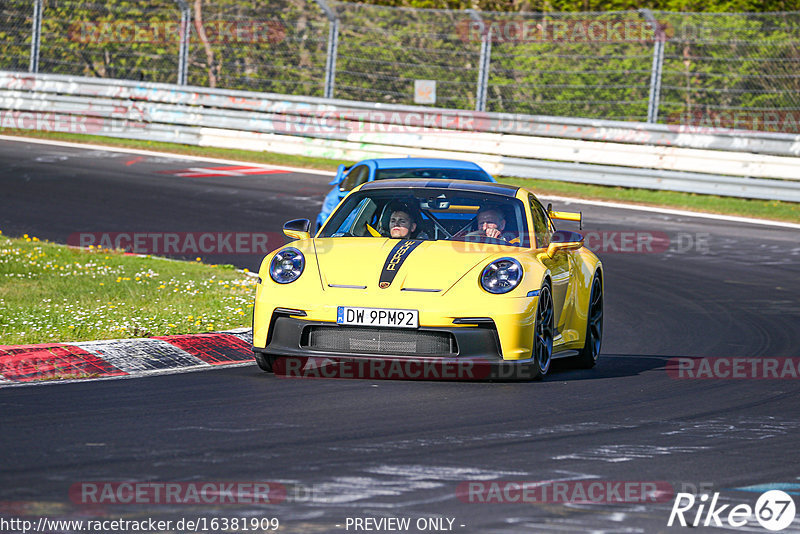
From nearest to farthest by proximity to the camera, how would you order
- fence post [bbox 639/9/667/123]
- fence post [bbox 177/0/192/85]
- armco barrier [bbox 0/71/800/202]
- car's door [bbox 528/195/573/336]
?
car's door [bbox 528/195/573/336] → armco barrier [bbox 0/71/800/202] → fence post [bbox 639/9/667/123] → fence post [bbox 177/0/192/85]

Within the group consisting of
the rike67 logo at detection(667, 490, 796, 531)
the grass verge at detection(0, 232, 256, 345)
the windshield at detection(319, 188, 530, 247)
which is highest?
the windshield at detection(319, 188, 530, 247)

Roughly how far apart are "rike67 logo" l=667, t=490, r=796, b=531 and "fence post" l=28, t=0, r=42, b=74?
21.7 m

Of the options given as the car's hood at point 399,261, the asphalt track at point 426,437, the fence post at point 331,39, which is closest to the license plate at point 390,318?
the car's hood at point 399,261

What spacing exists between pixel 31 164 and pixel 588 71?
29.4 feet

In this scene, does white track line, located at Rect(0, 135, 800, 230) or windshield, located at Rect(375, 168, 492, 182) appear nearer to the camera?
windshield, located at Rect(375, 168, 492, 182)

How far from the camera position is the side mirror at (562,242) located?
28.1 feet

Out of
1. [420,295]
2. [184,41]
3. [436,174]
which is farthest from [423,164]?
[184,41]

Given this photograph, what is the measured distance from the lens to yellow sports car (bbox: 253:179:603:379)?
7605 millimetres

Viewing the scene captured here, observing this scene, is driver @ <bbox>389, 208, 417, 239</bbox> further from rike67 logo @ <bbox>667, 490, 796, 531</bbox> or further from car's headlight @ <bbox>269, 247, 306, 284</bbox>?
rike67 logo @ <bbox>667, 490, 796, 531</bbox>

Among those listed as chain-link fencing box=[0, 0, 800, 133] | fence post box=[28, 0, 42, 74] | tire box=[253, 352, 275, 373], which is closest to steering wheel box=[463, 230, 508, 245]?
tire box=[253, 352, 275, 373]

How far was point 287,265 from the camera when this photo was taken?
803cm

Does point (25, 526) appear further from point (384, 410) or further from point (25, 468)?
point (384, 410)

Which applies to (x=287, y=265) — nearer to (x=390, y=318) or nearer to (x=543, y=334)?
(x=390, y=318)

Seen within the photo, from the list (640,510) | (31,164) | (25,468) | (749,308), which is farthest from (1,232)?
(640,510)
